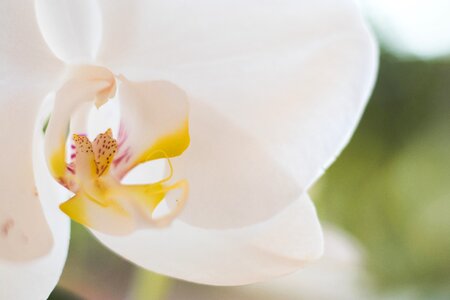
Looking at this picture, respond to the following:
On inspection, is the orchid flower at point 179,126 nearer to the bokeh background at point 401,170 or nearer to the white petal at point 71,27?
the white petal at point 71,27

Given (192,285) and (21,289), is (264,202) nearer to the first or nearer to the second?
(21,289)

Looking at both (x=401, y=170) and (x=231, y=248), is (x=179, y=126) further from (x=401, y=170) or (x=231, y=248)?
(x=401, y=170)

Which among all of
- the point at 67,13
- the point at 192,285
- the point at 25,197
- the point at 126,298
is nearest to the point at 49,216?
the point at 25,197

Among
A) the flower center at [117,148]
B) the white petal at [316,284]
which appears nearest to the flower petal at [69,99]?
the flower center at [117,148]

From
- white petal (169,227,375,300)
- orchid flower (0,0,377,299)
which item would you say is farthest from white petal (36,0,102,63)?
white petal (169,227,375,300)

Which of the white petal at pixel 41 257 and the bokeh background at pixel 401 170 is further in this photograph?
the bokeh background at pixel 401 170

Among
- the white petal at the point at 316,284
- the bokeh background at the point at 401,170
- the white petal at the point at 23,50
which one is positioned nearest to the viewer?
the white petal at the point at 23,50
